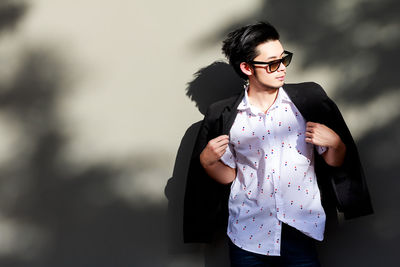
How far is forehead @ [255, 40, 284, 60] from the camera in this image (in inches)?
119

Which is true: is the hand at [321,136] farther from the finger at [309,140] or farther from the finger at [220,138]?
the finger at [220,138]

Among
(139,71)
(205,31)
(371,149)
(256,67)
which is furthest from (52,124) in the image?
(371,149)


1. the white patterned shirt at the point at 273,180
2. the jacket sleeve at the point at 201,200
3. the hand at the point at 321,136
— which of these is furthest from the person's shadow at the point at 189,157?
the hand at the point at 321,136

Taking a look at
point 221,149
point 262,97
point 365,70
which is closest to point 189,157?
point 221,149

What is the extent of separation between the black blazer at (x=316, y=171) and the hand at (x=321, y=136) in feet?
0.39

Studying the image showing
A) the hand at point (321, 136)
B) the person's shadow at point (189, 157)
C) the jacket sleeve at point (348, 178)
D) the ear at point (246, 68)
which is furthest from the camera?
the person's shadow at point (189, 157)

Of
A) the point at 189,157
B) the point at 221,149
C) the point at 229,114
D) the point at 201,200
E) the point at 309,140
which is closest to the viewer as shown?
the point at 309,140

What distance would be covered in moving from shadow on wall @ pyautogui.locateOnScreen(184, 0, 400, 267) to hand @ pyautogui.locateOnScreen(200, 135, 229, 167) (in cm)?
71

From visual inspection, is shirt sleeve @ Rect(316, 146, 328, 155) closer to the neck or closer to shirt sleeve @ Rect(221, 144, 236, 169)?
the neck

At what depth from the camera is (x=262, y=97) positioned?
123 inches

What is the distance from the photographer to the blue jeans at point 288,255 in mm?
3062

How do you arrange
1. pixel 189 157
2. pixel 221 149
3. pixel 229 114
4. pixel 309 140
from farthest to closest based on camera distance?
1. pixel 189 157
2. pixel 229 114
3. pixel 221 149
4. pixel 309 140

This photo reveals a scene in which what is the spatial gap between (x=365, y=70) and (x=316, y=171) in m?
→ 0.61

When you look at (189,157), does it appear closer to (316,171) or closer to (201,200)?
(201,200)
